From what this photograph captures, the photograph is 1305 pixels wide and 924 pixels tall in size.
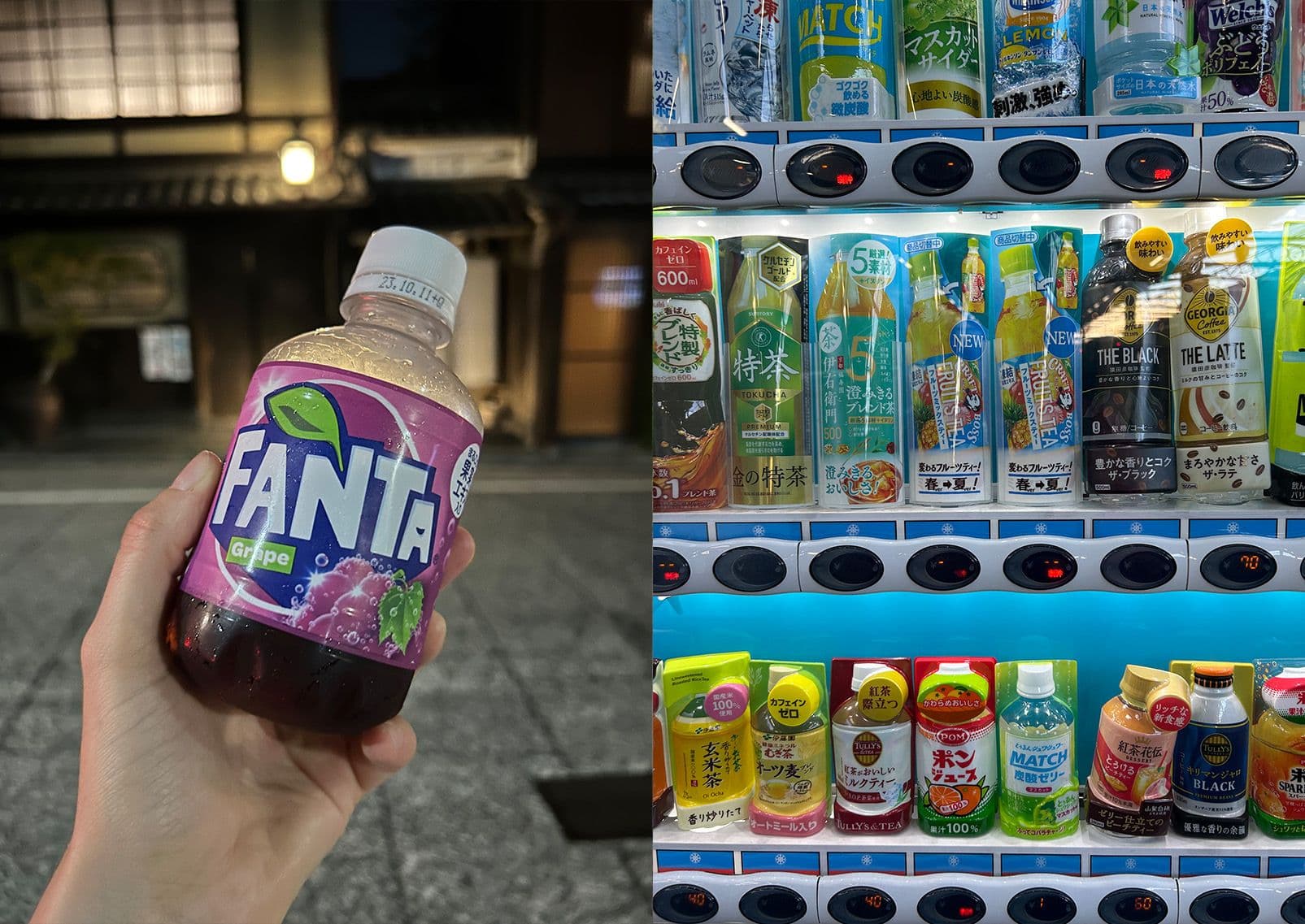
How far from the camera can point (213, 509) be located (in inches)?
27.5

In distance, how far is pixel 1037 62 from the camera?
0.99 metres

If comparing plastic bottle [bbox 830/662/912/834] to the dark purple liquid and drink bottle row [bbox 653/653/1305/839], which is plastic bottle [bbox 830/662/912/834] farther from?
the dark purple liquid

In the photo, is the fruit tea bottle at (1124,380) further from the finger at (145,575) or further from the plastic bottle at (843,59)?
the finger at (145,575)

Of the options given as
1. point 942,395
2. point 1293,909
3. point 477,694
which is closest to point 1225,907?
point 1293,909

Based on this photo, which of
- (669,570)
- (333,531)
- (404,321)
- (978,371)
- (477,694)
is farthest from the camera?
(477,694)

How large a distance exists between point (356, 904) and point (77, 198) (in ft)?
3.02

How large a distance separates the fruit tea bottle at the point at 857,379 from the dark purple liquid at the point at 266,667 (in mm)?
510

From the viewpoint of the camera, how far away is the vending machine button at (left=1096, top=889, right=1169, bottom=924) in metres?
1.03

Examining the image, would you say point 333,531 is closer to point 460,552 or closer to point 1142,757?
point 460,552

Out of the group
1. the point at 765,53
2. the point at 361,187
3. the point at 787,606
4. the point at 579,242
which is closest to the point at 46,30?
the point at 361,187

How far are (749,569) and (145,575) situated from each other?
0.52 meters

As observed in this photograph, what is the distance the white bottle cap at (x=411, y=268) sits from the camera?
732mm

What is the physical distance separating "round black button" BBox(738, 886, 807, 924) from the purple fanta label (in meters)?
0.55

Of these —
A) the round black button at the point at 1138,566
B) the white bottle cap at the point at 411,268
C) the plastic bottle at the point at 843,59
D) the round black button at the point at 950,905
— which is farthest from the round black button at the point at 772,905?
the plastic bottle at the point at 843,59
